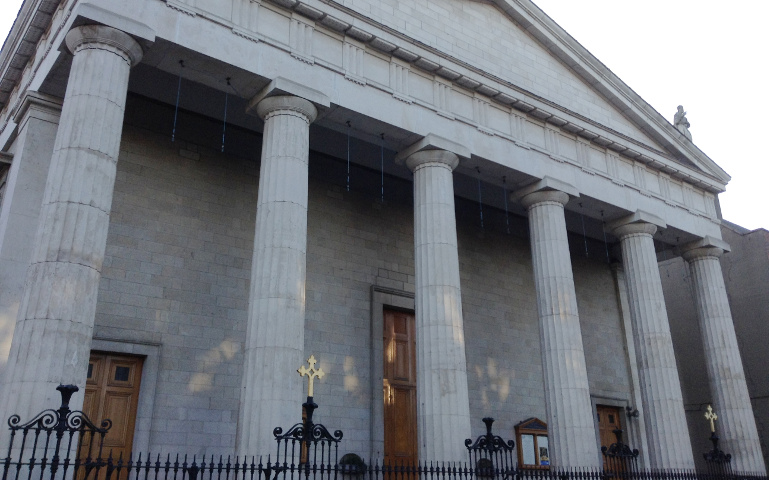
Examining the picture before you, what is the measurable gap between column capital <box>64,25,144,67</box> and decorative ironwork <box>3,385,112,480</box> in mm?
6411

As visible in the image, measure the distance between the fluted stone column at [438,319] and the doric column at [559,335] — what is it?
3.02 meters

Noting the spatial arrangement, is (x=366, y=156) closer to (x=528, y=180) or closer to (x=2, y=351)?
Result: (x=528, y=180)

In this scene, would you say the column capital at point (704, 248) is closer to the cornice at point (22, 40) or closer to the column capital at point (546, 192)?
the column capital at point (546, 192)

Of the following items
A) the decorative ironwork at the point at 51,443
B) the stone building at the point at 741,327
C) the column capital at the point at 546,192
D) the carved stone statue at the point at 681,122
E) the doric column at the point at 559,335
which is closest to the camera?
the decorative ironwork at the point at 51,443

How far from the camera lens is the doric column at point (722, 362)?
20.0 meters

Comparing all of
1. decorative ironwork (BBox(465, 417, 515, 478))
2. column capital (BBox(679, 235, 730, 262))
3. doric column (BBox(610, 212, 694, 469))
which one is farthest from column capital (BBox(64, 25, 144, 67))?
column capital (BBox(679, 235, 730, 262))

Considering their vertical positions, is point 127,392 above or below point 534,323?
below

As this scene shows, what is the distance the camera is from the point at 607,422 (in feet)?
77.5

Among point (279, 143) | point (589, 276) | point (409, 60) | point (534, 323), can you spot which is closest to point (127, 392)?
point (279, 143)

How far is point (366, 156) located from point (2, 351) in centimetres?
1036

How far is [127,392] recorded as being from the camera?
14695mm

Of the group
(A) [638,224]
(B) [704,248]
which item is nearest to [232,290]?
(A) [638,224]

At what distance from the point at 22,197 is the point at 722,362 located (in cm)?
2007

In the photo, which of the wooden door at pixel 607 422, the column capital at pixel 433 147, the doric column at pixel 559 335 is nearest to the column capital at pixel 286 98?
the column capital at pixel 433 147
